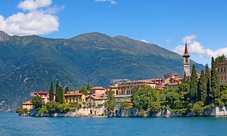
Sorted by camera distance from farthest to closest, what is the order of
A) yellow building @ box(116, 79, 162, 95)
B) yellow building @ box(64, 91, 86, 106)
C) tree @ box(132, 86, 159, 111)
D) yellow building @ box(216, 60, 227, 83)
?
yellow building @ box(116, 79, 162, 95), yellow building @ box(64, 91, 86, 106), yellow building @ box(216, 60, 227, 83), tree @ box(132, 86, 159, 111)

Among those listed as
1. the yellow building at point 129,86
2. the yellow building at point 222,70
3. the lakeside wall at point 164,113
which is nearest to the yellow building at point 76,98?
the yellow building at point 129,86

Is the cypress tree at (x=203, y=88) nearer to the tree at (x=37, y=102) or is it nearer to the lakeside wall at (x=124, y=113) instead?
the lakeside wall at (x=124, y=113)

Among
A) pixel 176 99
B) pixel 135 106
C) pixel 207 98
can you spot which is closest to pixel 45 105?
pixel 135 106

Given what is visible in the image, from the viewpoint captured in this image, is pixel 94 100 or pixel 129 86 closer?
pixel 94 100

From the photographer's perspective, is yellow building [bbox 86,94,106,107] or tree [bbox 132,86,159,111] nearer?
tree [bbox 132,86,159,111]

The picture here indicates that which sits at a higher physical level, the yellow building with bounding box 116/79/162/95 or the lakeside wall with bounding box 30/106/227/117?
the yellow building with bounding box 116/79/162/95

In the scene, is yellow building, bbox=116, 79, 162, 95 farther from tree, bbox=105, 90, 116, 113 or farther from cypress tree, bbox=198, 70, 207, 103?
cypress tree, bbox=198, 70, 207, 103

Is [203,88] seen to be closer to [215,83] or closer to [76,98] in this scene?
[215,83]

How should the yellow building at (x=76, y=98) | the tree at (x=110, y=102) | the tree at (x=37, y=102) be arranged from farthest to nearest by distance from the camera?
1. the tree at (x=37, y=102)
2. the yellow building at (x=76, y=98)
3. the tree at (x=110, y=102)

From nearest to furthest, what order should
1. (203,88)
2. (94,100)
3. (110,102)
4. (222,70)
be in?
1. (203,88)
2. (222,70)
3. (110,102)
4. (94,100)

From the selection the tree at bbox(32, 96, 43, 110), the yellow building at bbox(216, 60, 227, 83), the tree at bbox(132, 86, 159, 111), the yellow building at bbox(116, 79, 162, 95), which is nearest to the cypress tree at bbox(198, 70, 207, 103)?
the tree at bbox(132, 86, 159, 111)

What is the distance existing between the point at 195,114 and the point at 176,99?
22.7 ft

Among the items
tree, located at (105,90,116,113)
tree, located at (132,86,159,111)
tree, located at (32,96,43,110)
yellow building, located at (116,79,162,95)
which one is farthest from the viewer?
tree, located at (32,96,43,110)

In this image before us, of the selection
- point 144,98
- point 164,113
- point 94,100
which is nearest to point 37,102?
point 94,100
